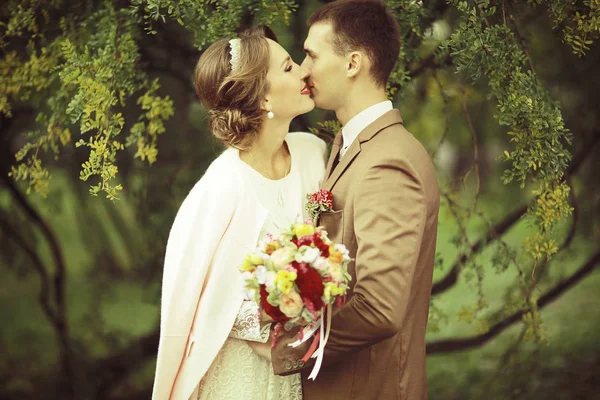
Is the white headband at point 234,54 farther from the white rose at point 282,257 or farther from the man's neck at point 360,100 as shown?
the white rose at point 282,257

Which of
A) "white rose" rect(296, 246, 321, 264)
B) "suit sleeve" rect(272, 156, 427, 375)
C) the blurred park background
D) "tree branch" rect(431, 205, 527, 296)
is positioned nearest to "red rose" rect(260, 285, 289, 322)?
"white rose" rect(296, 246, 321, 264)

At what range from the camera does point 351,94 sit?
98.2 inches

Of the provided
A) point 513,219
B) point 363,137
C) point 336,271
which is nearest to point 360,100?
point 363,137

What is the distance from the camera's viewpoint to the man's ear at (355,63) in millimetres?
2473

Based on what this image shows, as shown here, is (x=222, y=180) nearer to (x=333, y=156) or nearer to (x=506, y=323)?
(x=333, y=156)

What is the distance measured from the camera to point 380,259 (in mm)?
2051

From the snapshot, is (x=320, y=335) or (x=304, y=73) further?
(x=304, y=73)

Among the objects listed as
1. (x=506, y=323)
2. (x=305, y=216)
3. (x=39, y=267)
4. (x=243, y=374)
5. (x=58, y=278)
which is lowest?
(x=506, y=323)

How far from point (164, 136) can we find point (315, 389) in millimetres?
2181

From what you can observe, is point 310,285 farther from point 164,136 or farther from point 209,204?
point 164,136

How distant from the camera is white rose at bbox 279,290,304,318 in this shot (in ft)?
6.13

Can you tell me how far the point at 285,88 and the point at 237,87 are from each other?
18 cm

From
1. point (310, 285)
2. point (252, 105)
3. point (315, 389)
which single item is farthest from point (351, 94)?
point (315, 389)

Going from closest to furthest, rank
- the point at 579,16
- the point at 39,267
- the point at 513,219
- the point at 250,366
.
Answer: the point at 250,366, the point at 579,16, the point at 513,219, the point at 39,267
